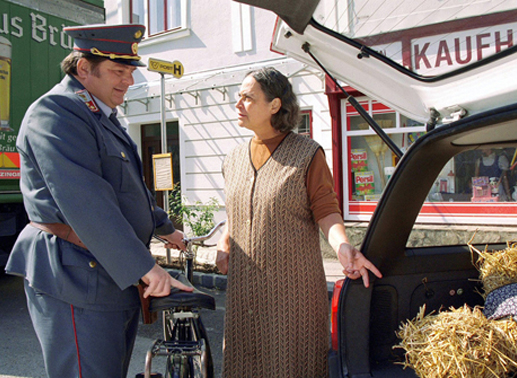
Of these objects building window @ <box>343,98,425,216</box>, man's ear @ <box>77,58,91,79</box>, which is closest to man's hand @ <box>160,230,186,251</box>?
man's ear @ <box>77,58,91,79</box>

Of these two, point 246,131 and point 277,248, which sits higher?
point 246,131

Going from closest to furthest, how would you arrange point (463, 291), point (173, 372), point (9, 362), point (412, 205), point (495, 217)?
→ point (412, 205)
point (173, 372)
point (463, 291)
point (9, 362)
point (495, 217)

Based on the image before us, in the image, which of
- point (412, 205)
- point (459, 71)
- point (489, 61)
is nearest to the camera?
point (489, 61)

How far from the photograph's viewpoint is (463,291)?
2.15m

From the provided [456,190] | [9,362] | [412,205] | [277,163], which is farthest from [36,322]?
[456,190]

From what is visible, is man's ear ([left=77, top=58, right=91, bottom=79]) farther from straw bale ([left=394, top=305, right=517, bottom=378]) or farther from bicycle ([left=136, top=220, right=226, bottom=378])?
straw bale ([left=394, top=305, right=517, bottom=378])

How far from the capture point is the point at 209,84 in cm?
991

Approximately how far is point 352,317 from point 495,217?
6.45 meters

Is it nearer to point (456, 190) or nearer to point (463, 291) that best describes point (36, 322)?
point (463, 291)

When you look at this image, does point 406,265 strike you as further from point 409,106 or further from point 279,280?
point 409,106

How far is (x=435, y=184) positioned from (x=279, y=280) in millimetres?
5948

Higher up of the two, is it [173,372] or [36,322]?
[36,322]

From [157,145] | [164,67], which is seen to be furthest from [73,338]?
[157,145]

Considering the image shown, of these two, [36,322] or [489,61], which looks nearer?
[489,61]
